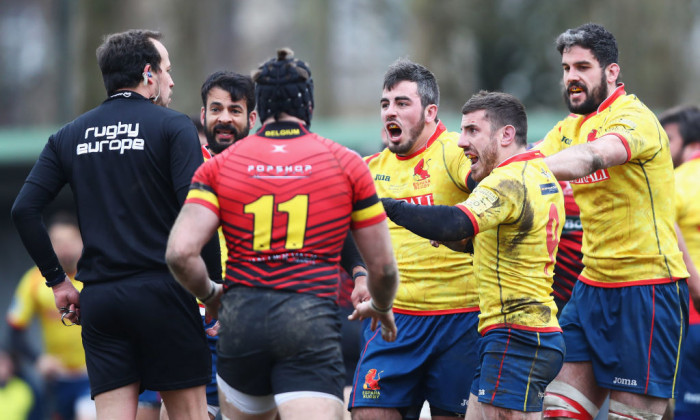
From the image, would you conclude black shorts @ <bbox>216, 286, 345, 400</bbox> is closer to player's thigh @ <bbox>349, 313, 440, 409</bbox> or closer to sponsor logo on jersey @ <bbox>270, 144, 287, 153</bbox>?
sponsor logo on jersey @ <bbox>270, 144, 287, 153</bbox>

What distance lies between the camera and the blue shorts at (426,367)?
6.06 meters

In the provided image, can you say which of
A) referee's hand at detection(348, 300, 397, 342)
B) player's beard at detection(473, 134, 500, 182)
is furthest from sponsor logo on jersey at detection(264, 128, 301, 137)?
player's beard at detection(473, 134, 500, 182)

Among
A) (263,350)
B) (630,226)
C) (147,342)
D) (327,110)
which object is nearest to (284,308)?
(263,350)

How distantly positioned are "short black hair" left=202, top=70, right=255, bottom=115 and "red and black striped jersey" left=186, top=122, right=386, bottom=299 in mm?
2174

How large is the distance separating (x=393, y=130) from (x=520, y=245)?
132 cm

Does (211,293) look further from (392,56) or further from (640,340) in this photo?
(392,56)

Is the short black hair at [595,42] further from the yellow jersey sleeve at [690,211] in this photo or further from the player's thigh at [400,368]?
the yellow jersey sleeve at [690,211]

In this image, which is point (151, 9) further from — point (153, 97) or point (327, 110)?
point (153, 97)

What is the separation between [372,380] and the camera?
20.0ft

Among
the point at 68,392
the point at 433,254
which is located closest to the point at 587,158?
the point at 433,254

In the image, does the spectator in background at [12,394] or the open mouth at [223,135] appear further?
the spectator in background at [12,394]

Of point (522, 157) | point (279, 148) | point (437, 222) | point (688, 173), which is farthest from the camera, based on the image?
point (688, 173)

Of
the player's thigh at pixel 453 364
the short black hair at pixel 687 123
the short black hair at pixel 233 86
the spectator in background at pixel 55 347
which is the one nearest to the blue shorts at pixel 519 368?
the player's thigh at pixel 453 364

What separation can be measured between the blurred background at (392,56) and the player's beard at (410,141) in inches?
222
